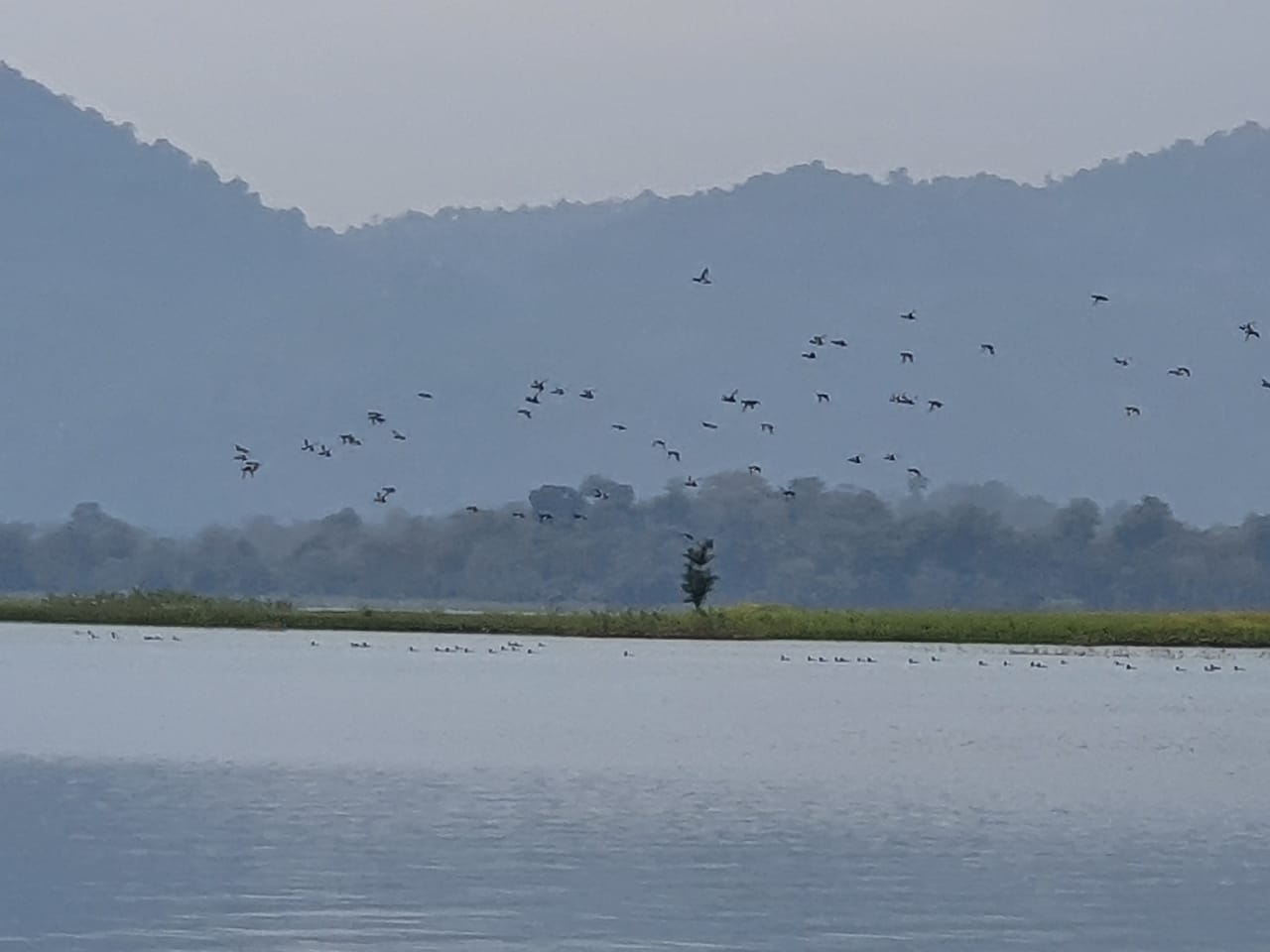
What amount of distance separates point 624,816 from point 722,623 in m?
57.4

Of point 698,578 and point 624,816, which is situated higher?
point 698,578

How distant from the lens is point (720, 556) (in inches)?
6880

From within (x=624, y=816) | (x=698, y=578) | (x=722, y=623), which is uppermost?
(x=698, y=578)

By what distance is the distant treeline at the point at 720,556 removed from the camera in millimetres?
161500

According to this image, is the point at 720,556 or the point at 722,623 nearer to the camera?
the point at 722,623

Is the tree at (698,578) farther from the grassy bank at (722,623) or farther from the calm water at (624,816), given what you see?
the calm water at (624,816)

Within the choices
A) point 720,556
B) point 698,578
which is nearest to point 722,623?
point 698,578

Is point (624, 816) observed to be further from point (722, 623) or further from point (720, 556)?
point (720, 556)

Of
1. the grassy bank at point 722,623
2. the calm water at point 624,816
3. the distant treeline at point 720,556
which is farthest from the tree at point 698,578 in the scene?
the distant treeline at point 720,556

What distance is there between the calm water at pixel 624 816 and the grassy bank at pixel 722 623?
74.7 ft

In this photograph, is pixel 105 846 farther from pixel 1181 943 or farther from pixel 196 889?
pixel 1181 943

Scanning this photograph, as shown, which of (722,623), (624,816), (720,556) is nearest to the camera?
(624,816)

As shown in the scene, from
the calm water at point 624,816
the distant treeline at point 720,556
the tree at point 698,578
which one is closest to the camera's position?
the calm water at point 624,816

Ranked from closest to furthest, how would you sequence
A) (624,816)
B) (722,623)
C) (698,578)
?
(624,816)
(698,578)
(722,623)
